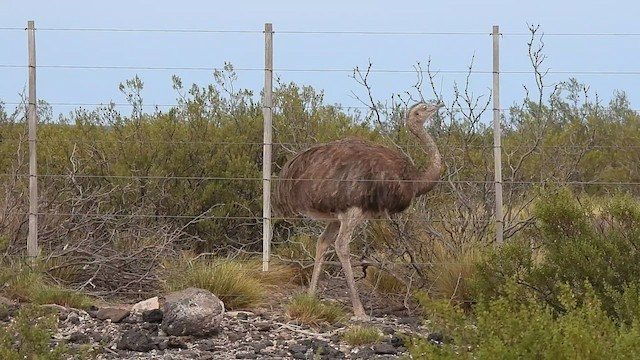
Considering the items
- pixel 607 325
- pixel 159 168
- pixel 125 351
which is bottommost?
pixel 125 351

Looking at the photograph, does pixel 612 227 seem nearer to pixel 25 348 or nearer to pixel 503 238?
pixel 503 238

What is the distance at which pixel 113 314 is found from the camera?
823 cm

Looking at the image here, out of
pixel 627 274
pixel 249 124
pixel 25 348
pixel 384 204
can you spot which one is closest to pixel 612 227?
pixel 627 274

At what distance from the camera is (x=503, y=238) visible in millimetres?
9359

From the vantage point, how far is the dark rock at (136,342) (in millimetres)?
7414

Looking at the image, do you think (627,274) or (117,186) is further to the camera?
(117,186)

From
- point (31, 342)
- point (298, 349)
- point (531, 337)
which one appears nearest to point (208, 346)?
point (298, 349)

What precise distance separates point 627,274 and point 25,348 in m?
3.81

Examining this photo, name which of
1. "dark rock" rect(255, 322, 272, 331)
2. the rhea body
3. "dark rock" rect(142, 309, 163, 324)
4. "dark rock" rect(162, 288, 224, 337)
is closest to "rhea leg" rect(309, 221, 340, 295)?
the rhea body

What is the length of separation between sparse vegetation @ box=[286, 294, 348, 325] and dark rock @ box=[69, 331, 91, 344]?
5.20ft

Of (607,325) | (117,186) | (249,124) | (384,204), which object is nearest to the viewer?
(607,325)

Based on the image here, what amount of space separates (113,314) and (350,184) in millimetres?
2035

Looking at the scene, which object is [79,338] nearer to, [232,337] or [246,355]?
[232,337]

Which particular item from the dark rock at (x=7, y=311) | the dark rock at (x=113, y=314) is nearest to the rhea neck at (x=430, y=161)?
the dark rock at (x=113, y=314)
